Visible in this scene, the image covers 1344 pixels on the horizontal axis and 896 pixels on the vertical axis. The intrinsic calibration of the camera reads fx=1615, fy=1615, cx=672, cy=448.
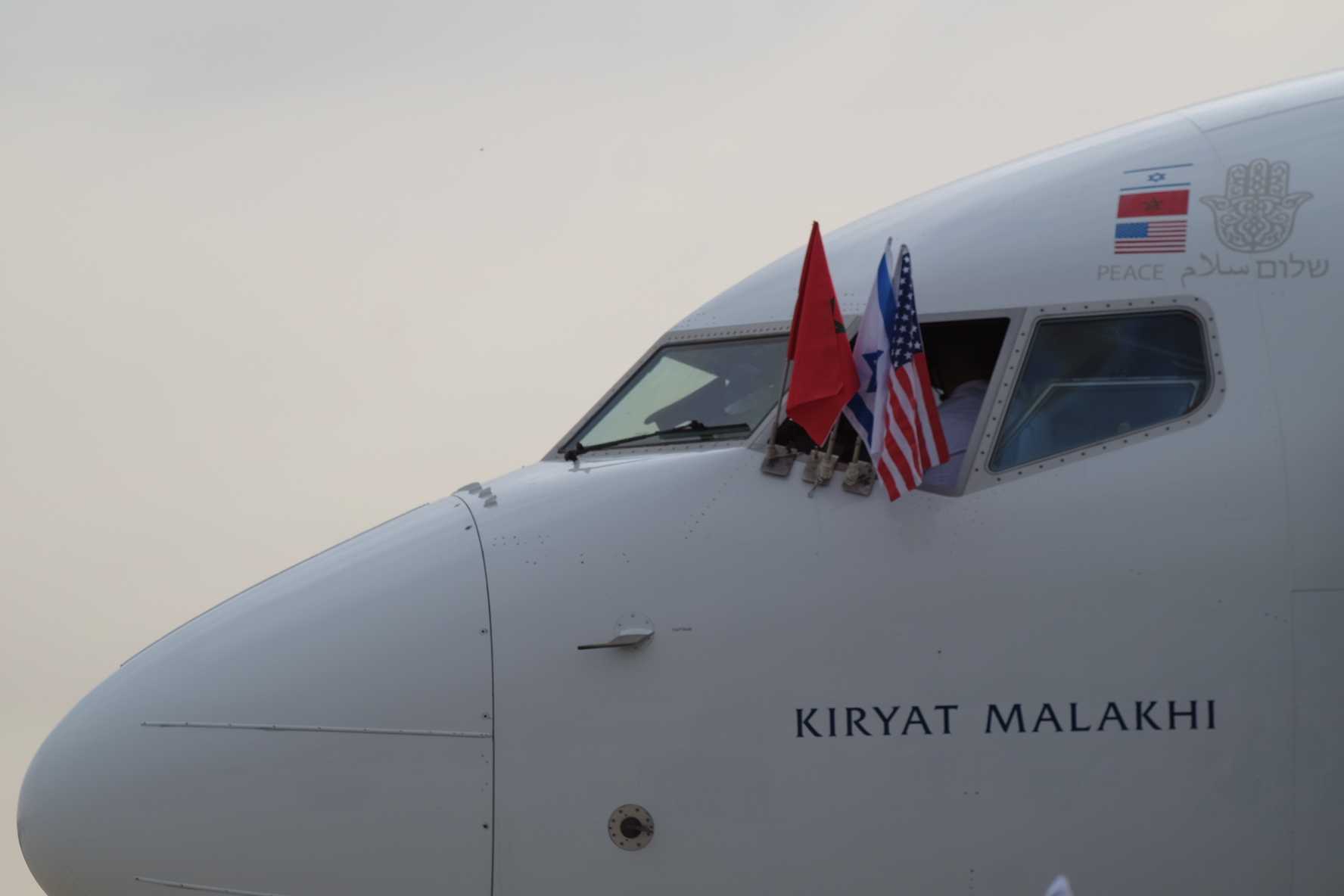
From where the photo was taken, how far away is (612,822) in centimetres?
786

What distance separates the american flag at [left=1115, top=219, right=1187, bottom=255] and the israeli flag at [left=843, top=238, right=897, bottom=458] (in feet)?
4.09

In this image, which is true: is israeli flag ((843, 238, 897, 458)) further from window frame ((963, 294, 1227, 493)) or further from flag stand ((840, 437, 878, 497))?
window frame ((963, 294, 1227, 493))

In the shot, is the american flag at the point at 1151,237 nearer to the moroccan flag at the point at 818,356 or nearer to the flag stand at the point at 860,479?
the moroccan flag at the point at 818,356

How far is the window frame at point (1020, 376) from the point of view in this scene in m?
7.98

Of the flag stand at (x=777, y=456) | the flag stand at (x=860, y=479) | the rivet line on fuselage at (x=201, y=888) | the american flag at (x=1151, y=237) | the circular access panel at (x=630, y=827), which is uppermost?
the american flag at (x=1151, y=237)

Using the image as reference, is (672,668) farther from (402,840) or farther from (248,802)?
(248,802)

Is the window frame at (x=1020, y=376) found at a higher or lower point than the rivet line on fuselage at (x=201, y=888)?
higher

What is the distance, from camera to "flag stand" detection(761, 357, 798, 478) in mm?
8250

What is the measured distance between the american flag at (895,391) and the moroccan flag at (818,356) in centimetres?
11

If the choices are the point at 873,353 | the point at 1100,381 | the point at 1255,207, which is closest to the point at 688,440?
the point at 873,353

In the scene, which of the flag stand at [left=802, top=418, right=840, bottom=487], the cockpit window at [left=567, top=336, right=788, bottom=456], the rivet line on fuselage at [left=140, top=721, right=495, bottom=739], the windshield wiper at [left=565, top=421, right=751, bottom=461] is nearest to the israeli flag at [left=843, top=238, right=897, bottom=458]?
the flag stand at [left=802, top=418, right=840, bottom=487]

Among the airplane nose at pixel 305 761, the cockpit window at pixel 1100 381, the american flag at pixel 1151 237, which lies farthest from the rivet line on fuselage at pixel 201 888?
the american flag at pixel 1151 237

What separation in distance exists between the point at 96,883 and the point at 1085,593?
16.7 feet

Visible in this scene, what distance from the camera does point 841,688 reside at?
25.7 feet
